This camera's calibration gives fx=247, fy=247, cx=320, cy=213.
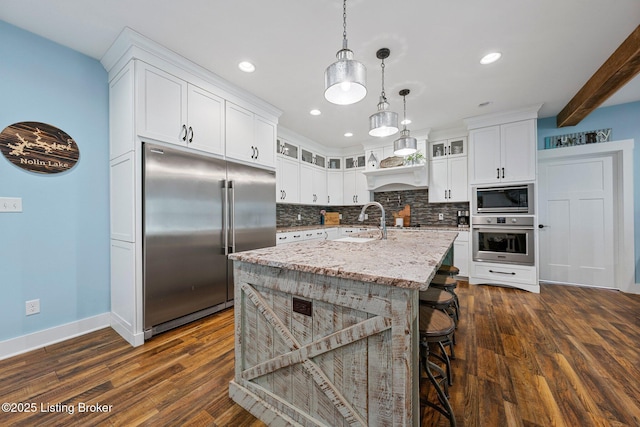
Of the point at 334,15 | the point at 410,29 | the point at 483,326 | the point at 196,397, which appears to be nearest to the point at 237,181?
the point at 334,15

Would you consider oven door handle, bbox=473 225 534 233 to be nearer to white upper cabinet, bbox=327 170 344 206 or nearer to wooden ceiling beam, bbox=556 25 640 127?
wooden ceiling beam, bbox=556 25 640 127

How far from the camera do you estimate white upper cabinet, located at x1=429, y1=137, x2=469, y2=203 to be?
4.31 m

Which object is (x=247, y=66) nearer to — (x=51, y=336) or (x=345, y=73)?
(x=345, y=73)

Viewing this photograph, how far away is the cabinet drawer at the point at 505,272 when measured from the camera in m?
3.54

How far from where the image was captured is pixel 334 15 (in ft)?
6.23

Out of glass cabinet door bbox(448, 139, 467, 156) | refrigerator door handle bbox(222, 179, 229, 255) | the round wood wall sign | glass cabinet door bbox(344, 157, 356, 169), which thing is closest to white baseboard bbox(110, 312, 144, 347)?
refrigerator door handle bbox(222, 179, 229, 255)

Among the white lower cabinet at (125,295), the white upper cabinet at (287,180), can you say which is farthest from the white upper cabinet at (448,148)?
the white lower cabinet at (125,295)

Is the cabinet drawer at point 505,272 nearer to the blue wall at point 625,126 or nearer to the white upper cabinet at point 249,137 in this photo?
the blue wall at point 625,126

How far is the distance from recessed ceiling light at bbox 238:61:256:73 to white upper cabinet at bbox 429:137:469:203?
3452mm

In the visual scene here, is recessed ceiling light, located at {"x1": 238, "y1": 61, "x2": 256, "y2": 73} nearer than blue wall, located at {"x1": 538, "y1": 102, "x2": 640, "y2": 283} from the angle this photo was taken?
Yes

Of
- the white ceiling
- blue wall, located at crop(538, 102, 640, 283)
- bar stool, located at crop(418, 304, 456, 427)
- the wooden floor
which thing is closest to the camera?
bar stool, located at crop(418, 304, 456, 427)

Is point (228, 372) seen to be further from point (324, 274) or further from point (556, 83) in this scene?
point (556, 83)

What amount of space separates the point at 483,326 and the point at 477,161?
261cm

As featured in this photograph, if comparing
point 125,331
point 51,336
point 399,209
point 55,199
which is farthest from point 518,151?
point 51,336
